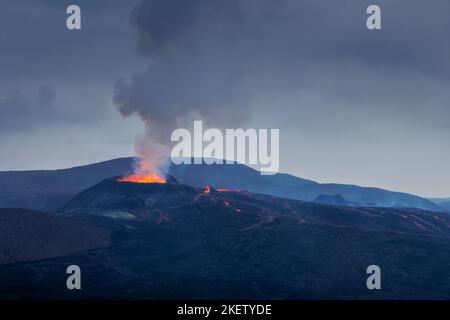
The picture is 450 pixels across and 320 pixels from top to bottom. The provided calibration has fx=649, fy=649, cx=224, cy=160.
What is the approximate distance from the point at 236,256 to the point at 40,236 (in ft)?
80.9

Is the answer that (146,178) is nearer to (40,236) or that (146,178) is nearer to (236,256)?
(40,236)

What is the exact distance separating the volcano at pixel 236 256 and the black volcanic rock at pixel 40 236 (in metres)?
2.89

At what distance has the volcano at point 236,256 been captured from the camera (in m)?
62.1

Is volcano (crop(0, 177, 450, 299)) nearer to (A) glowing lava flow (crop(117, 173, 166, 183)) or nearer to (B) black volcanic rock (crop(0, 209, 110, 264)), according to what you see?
(B) black volcanic rock (crop(0, 209, 110, 264))

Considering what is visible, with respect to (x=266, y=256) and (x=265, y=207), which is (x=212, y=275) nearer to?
(x=266, y=256)

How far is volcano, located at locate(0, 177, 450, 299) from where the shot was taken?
6212cm

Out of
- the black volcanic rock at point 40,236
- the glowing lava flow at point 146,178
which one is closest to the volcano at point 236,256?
the black volcanic rock at point 40,236

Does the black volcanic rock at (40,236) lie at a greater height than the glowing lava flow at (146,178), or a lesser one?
lesser

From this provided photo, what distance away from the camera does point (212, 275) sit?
6994cm

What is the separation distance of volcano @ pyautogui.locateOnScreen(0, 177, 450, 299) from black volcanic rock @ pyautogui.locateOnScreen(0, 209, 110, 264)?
2.89 meters

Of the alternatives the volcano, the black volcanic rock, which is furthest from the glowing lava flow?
the black volcanic rock

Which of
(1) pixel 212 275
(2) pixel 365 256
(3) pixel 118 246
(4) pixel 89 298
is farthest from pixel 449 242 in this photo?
(4) pixel 89 298

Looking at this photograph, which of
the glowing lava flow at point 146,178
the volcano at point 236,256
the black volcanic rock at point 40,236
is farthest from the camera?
the glowing lava flow at point 146,178

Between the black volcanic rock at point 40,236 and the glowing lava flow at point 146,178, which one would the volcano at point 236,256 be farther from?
the glowing lava flow at point 146,178
